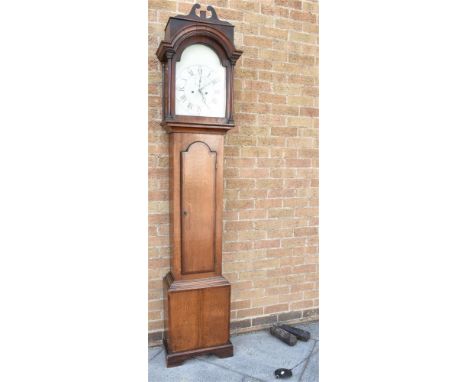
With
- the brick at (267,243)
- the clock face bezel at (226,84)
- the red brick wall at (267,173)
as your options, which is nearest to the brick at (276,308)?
the red brick wall at (267,173)

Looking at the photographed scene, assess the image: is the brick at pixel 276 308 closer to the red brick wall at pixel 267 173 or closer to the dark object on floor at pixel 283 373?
the red brick wall at pixel 267 173

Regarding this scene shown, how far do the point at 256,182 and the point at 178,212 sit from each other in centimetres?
64

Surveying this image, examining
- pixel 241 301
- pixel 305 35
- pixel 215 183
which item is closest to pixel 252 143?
pixel 215 183

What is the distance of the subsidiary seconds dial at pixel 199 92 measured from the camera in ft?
6.22

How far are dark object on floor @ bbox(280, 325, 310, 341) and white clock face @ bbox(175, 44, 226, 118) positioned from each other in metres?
1.51

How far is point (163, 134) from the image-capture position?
6.93 feet

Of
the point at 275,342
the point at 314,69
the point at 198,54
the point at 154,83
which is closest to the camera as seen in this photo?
the point at 198,54

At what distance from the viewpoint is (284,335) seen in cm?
230

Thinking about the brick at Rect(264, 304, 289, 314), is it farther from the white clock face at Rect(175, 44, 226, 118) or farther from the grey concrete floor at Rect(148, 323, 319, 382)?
the white clock face at Rect(175, 44, 226, 118)

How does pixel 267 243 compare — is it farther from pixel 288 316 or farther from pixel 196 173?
pixel 196 173

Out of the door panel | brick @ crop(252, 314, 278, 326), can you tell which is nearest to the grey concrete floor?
brick @ crop(252, 314, 278, 326)

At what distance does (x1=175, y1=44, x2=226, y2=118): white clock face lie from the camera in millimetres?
1893

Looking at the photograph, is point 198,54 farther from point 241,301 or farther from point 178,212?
point 241,301

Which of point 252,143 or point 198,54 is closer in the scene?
point 198,54
